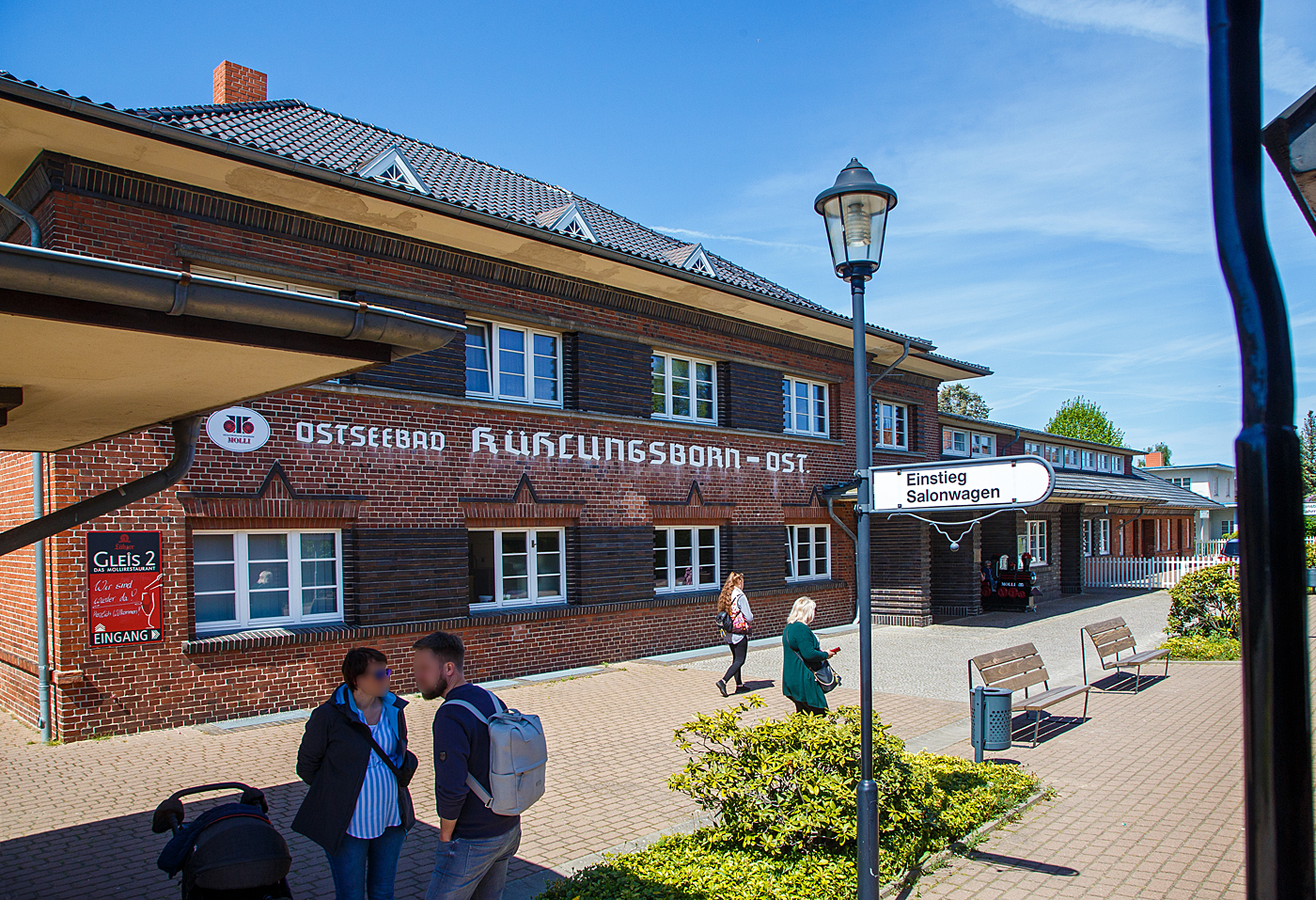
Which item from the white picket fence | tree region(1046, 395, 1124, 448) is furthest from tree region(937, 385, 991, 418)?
the white picket fence

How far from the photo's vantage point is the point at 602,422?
13836 millimetres

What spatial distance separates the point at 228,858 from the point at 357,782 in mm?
589

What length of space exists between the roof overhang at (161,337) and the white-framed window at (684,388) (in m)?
11.4

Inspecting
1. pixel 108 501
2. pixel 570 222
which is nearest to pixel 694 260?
pixel 570 222

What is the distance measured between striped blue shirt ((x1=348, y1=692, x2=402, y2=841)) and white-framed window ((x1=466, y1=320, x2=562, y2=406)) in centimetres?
869

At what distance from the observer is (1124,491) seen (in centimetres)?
2689

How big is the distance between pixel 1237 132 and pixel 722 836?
4.82 meters

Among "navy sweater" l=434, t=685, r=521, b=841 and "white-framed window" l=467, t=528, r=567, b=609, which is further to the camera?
"white-framed window" l=467, t=528, r=567, b=609

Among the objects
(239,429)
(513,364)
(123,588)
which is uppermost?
(513,364)

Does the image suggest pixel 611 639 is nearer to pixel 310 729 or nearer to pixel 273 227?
pixel 273 227

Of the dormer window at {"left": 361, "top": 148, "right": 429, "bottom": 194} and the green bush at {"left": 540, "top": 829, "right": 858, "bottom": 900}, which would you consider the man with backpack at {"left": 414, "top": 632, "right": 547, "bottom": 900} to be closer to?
the green bush at {"left": 540, "top": 829, "right": 858, "bottom": 900}

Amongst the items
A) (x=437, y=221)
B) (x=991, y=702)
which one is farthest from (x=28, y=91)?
(x=991, y=702)

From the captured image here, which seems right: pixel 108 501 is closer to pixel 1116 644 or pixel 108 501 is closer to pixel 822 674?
pixel 822 674

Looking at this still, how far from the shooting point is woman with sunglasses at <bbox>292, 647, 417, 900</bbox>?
3814 mm
